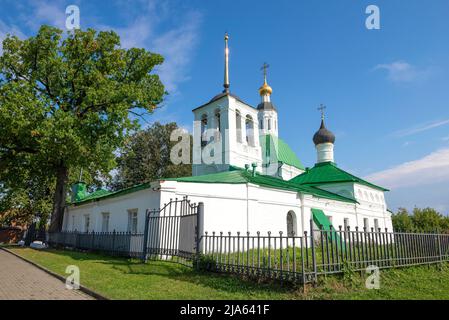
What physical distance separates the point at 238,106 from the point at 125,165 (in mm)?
19215

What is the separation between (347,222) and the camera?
2508 cm

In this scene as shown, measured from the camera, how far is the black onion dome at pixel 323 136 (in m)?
33.1

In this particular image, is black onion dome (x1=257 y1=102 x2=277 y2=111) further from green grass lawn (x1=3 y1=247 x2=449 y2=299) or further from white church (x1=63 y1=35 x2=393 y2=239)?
green grass lawn (x1=3 y1=247 x2=449 y2=299)

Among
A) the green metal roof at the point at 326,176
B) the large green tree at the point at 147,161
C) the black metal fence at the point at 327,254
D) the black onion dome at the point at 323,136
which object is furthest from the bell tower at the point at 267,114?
the black metal fence at the point at 327,254

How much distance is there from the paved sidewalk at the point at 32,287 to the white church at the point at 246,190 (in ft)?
17.7

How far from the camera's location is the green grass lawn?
6438 mm

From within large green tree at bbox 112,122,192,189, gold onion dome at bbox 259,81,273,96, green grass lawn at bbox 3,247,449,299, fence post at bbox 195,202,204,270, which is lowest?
green grass lawn at bbox 3,247,449,299

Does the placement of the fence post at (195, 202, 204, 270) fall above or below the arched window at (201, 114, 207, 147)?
below

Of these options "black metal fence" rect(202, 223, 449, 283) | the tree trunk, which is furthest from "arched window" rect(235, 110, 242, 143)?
"black metal fence" rect(202, 223, 449, 283)

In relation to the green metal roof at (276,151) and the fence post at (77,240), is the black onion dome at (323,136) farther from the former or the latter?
the fence post at (77,240)

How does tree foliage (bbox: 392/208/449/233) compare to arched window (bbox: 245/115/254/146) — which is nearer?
arched window (bbox: 245/115/254/146)

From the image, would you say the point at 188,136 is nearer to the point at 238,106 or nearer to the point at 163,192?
the point at 238,106

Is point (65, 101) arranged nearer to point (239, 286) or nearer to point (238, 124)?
point (238, 124)
